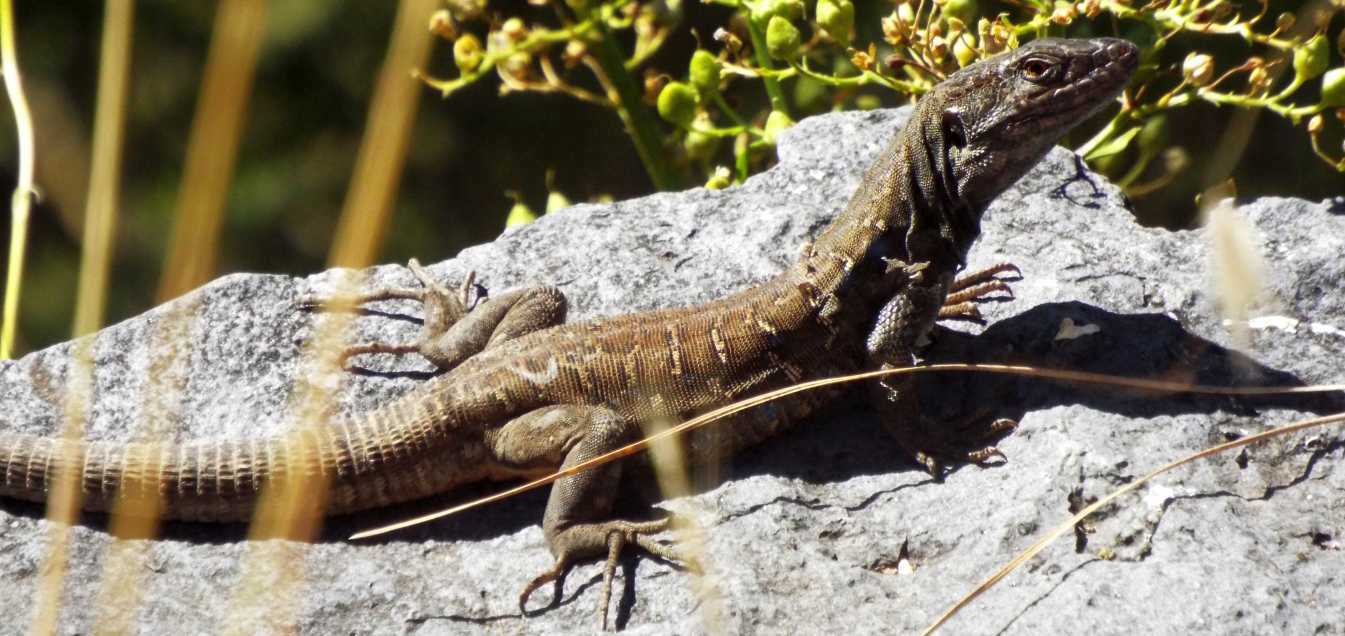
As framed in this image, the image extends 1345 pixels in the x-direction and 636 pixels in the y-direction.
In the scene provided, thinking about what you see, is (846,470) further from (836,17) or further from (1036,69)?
(836,17)

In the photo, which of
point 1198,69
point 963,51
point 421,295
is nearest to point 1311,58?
point 1198,69

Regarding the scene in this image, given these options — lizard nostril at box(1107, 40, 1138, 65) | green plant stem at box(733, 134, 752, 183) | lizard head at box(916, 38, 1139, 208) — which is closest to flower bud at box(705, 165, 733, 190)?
green plant stem at box(733, 134, 752, 183)

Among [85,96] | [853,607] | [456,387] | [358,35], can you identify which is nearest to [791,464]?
[853,607]

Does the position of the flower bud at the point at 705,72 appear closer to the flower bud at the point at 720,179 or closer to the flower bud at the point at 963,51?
the flower bud at the point at 720,179

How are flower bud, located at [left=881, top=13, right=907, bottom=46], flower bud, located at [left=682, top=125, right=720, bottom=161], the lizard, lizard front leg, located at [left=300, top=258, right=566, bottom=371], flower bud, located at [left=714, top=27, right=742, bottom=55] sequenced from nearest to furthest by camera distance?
the lizard
lizard front leg, located at [left=300, top=258, right=566, bottom=371]
flower bud, located at [left=881, top=13, right=907, bottom=46]
flower bud, located at [left=714, top=27, right=742, bottom=55]
flower bud, located at [left=682, top=125, right=720, bottom=161]

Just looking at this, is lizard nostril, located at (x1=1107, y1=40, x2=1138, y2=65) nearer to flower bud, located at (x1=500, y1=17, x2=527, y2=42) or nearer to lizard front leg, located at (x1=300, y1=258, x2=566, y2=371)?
lizard front leg, located at (x1=300, y1=258, x2=566, y2=371)

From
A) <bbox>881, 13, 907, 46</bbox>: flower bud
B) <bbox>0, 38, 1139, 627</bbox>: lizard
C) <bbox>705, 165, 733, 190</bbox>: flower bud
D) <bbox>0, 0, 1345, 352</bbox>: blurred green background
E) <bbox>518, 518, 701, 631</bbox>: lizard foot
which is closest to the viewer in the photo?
<bbox>518, 518, 701, 631</bbox>: lizard foot
